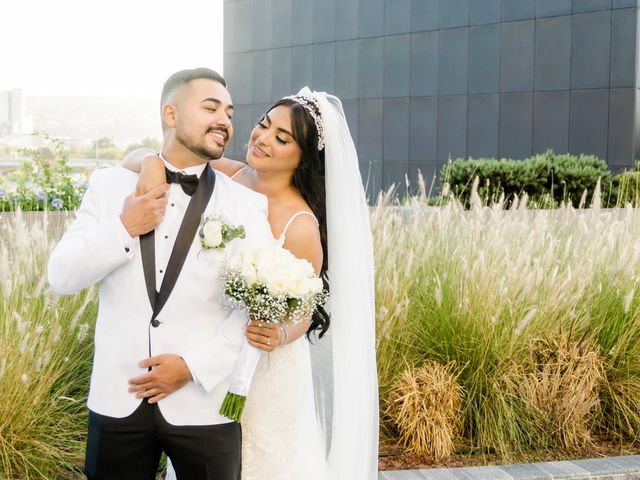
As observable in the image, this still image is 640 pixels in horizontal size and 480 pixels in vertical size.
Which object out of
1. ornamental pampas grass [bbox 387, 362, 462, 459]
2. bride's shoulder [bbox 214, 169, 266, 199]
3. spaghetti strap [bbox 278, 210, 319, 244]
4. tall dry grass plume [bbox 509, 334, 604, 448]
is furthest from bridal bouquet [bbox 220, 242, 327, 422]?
tall dry grass plume [bbox 509, 334, 604, 448]

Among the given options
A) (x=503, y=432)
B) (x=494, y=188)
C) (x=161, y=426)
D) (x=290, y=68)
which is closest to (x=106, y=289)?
(x=161, y=426)

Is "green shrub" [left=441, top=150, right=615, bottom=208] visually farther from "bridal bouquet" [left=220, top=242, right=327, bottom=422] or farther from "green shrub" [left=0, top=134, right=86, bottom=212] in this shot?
"bridal bouquet" [left=220, top=242, right=327, bottom=422]

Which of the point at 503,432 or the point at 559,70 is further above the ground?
the point at 559,70

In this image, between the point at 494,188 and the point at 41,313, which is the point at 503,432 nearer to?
the point at 41,313

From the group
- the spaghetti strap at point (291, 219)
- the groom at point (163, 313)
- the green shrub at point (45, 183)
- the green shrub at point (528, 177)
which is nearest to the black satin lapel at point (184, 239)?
the groom at point (163, 313)

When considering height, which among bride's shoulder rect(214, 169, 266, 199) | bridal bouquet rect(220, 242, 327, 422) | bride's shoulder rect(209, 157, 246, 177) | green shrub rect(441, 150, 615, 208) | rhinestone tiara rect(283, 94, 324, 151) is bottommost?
bridal bouquet rect(220, 242, 327, 422)

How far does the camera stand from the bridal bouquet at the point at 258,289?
2.83m

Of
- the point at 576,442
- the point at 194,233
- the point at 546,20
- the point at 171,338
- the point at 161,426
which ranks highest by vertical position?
the point at 546,20

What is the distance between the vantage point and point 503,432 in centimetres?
506

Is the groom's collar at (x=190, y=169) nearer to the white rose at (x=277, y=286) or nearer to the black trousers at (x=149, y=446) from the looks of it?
the white rose at (x=277, y=286)

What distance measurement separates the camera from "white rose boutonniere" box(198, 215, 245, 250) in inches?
106

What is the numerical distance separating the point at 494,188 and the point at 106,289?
12.5 meters

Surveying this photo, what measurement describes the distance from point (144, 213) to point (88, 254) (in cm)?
23

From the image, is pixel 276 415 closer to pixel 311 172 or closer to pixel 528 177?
pixel 311 172
